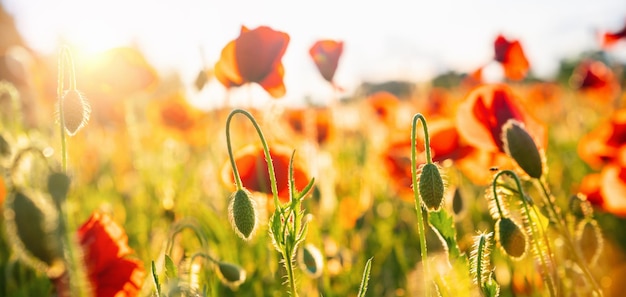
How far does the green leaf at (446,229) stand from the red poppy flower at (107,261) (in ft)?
2.27

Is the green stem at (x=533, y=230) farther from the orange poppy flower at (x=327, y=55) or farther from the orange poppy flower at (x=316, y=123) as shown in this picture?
the orange poppy flower at (x=316, y=123)

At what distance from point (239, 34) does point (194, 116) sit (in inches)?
123

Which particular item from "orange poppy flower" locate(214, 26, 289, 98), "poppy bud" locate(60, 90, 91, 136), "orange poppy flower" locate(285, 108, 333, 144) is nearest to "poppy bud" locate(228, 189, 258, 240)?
"poppy bud" locate(60, 90, 91, 136)

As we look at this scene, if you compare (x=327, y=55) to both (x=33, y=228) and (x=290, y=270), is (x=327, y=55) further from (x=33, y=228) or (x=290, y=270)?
(x=33, y=228)

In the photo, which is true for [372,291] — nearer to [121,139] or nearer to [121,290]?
[121,290]

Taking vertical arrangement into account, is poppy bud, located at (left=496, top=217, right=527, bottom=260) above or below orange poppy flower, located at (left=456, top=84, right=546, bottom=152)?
below

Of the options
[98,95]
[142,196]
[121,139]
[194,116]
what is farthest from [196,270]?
[121,139]

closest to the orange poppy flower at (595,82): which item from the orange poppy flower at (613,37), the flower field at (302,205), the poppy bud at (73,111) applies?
the flower field at (302,205)

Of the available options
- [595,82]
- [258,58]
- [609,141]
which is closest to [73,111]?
[258,58]

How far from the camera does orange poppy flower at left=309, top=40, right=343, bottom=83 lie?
2080mm

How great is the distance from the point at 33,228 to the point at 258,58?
984mm

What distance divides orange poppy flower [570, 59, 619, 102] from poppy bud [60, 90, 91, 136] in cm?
442

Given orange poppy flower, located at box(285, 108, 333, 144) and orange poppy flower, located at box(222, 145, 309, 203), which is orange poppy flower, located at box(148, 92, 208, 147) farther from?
orange poppy flower, located at box(222, 145, 309, 203)

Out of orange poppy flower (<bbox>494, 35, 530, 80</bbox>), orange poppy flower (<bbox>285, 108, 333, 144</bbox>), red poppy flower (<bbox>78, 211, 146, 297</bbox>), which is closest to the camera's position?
red poppy flower (<bbox>78, 211, 146, 297</bbox>)
